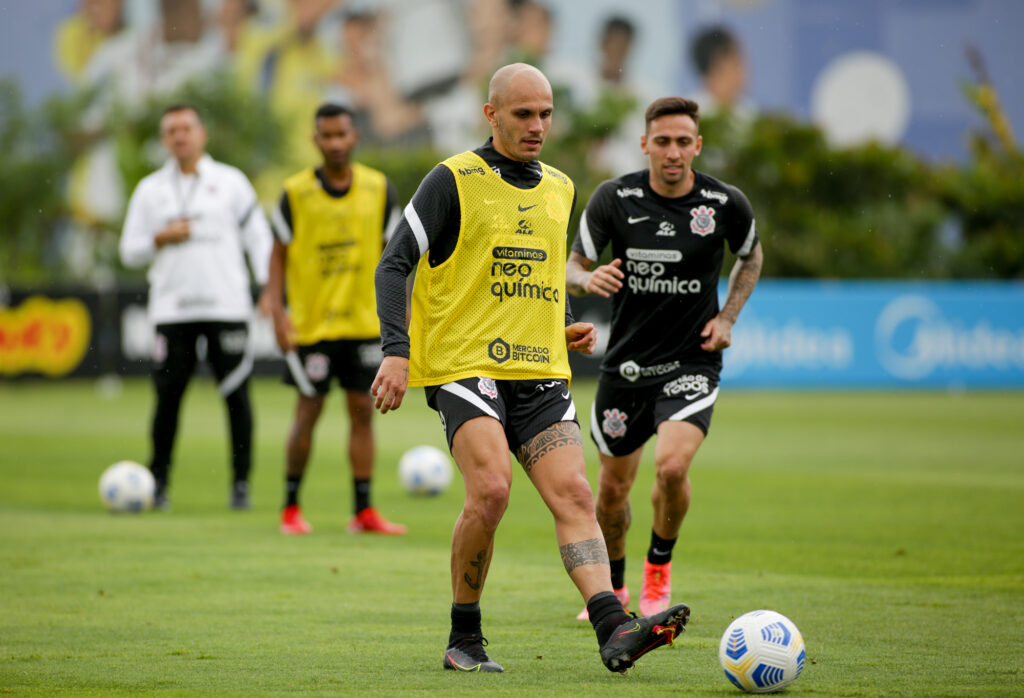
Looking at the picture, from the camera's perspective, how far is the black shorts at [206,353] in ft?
35.7

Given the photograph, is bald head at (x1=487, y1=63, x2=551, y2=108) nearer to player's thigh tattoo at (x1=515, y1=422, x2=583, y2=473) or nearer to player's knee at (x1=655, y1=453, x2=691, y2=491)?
player's thigh tattoo at (x1=515, y1=422, x2=583, y2=473)

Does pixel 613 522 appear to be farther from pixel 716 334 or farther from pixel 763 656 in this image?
pixel 763 656

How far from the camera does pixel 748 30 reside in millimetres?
62594

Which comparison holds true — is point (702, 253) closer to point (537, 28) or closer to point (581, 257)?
point (581, 257)

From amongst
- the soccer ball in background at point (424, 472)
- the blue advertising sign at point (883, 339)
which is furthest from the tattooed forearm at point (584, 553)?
the blue advertising sign at point (883, 339)

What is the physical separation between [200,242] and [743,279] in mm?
5066

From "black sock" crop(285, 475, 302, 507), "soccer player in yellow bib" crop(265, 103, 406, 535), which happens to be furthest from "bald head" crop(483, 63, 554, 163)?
"black sock" crop(285, 475, 302, 507)

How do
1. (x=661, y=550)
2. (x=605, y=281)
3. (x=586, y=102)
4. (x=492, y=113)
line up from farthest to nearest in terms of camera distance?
1. (x=586, y=102)
2. (x=661, y=550)
3. (x=605, y=281)
4. (x=492, y=113)

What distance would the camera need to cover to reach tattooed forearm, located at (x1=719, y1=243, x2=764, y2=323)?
24.3 feet

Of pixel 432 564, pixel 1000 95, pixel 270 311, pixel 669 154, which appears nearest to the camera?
pixel 669 154

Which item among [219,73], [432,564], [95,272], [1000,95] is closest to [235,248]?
[432,564]

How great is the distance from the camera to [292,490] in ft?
32.2

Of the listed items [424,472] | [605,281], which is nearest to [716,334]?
[605,281]

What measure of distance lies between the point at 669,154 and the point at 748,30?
57.7 m
